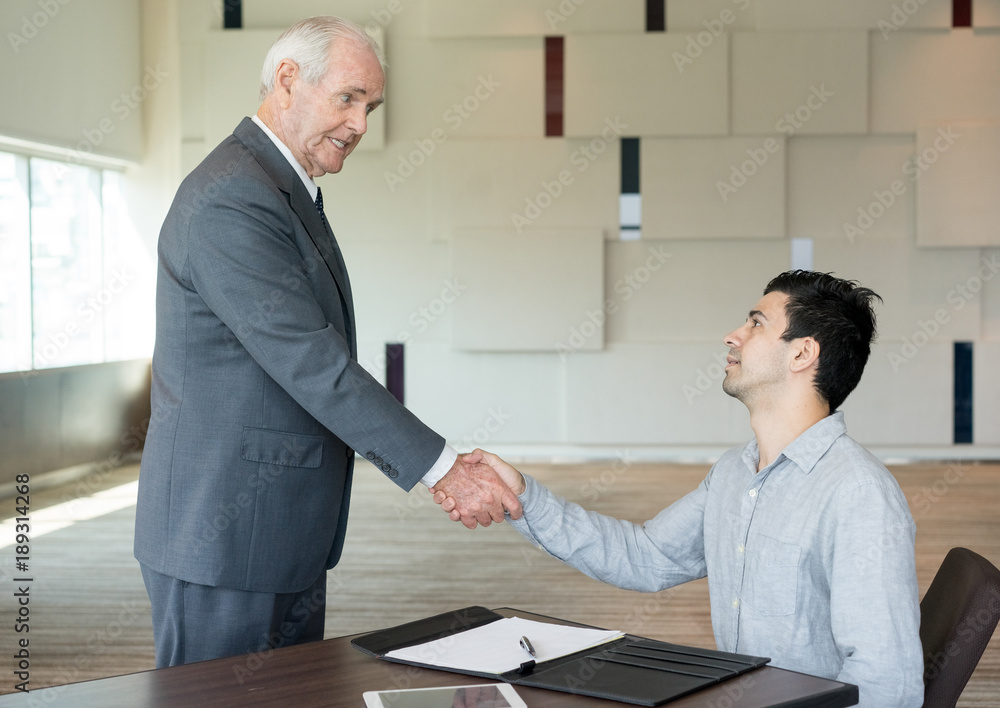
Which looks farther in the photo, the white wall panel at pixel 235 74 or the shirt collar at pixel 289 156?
the white wall panel at pixel 235 74

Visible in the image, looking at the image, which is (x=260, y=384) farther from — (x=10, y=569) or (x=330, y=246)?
(x=10, y=569)

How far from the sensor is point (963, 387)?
714 cm

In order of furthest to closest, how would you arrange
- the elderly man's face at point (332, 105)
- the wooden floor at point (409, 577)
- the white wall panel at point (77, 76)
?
the white wall panel at point (77, 76) < the wooden floor at point (409, 577) < the elderly man's face at point (332, 105)

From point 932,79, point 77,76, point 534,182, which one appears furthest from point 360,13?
point 932,79

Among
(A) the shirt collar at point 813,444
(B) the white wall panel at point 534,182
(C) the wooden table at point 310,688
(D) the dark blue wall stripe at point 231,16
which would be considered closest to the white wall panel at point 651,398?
(B) the white wall panel at point 534,182

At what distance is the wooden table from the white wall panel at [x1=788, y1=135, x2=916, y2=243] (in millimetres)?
6485

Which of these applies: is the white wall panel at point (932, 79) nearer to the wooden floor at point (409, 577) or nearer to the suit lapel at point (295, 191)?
the wooden floor at point (409, 577)

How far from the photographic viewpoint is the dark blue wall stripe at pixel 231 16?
24.1 feet

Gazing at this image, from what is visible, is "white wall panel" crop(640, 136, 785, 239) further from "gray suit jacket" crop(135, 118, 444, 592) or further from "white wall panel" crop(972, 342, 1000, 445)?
"gray suit jacket" crop(135, 118, 444, 592)

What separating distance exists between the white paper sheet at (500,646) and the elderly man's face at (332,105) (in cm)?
94

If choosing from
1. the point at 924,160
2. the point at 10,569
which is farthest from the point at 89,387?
the point at 924,160

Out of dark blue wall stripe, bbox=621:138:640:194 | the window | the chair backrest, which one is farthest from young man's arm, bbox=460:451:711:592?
dark blue wall stripe, bbox=621:138:640:194

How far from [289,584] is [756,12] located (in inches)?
256

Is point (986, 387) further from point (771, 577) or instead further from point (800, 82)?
point (771, 577)
